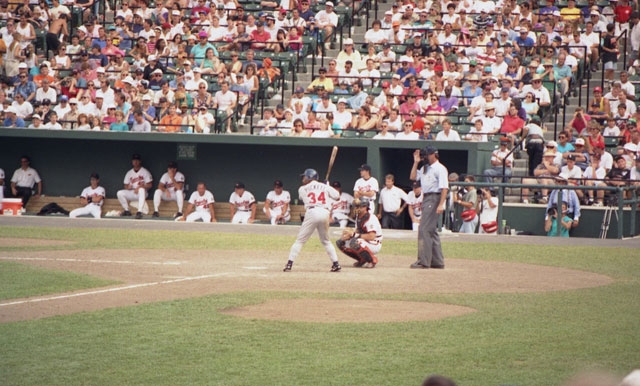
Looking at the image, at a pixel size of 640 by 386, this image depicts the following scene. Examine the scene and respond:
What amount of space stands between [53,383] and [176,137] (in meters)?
16.2

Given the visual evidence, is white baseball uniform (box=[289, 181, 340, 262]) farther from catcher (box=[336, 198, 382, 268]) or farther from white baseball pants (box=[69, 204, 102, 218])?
white baseball pants (box=[69, 204, 102, 218])

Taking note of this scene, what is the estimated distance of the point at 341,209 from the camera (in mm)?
23312

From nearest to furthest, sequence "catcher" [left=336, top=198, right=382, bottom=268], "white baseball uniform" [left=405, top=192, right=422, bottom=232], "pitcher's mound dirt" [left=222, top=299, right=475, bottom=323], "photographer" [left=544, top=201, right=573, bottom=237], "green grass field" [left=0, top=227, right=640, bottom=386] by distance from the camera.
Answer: "green grass field" [left=0, top=227, right=640, bottom=386]
"pitcher's mound dirt" [left=222, top=299, right=475, bottom=323]
"catcher" [left=336, top=198, right=382, bottom=268]
"photographer" [left=544, top=201, right=573, bottom=237]
"white baseball uniform" [left=405, top=192, right=422, bottom=232]

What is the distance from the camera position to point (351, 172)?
→ 2439 centimetres

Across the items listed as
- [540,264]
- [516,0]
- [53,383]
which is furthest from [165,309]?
[516,0]

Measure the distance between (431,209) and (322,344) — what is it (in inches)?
236

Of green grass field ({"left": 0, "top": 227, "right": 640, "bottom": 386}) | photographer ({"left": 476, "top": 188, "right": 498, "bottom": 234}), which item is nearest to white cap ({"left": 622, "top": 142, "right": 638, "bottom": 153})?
photographer ({"left": 476, "top": 188, "right": 498, "bottom": 234})

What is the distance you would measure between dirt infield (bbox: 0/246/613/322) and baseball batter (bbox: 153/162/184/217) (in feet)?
24.4

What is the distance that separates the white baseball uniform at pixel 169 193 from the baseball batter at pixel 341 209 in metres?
3.75

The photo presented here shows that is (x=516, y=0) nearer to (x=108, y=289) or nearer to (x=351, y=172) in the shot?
(x=351, y=172)

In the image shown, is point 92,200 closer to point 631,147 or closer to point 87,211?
point 87,211

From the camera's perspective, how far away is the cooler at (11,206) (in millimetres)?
24250

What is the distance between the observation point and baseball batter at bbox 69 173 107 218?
966 inches

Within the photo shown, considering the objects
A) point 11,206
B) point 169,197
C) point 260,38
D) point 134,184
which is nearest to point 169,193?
point 169,197
